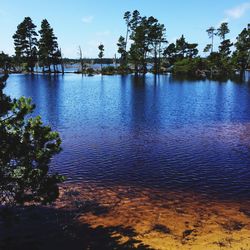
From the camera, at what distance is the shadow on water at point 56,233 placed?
1256cm

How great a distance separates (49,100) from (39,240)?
42855 mm

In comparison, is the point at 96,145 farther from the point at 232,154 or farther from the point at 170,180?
the point at 232,154

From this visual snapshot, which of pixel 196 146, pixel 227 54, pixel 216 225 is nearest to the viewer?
pixel 216 225

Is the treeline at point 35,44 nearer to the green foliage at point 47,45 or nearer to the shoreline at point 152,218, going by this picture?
the green foliage at point 47,45

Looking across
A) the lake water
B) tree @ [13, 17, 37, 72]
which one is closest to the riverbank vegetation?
tree @ [13, 17, 37, 72]

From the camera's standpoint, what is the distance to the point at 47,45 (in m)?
116

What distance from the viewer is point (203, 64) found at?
12312 centimetres

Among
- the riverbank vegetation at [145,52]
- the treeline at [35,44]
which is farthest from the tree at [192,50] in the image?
the treeline at [35,44]

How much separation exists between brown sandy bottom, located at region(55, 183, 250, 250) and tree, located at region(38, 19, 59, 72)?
10538cm

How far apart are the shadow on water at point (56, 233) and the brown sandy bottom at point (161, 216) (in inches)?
7.9

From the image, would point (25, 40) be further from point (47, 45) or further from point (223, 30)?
point (223, 30)

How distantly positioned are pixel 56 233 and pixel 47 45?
110791 millimetres

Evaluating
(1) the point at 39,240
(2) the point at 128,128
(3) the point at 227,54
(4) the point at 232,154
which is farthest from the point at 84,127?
(3) the point at 227,54

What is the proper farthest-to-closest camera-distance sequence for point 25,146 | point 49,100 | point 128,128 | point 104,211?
point 49,100 → point 128,128 → point 104,211 → point 25,146
